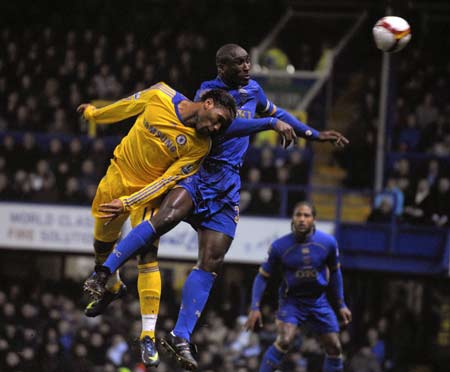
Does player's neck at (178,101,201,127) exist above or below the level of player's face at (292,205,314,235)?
above

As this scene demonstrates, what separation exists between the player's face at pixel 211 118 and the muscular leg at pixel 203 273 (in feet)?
2.93

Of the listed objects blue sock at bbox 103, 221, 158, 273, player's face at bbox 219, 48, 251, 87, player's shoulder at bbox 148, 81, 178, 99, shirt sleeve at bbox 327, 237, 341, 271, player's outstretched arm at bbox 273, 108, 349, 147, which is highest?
player's face at bbox 219, 48, 251, 87

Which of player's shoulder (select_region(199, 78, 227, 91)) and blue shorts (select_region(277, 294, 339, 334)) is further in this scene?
blue shorts (select_region(277, 294, 339, 334))

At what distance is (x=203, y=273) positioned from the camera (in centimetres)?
891

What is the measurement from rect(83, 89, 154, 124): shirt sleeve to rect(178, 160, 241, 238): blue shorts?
70 centimetres

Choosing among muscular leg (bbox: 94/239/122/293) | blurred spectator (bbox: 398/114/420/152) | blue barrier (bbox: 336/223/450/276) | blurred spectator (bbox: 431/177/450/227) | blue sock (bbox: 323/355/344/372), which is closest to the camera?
muscular leg (bbox: 94/239/122/293)

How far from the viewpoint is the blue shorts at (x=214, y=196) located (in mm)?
8898

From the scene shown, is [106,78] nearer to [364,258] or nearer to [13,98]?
[13,98]

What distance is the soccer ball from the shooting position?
10172mm

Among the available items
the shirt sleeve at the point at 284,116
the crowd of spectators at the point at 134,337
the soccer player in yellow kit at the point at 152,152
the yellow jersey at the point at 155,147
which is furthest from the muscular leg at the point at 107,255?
the crowd of spectators at the point at 134,337

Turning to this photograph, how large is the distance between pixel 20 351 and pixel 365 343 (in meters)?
5.51

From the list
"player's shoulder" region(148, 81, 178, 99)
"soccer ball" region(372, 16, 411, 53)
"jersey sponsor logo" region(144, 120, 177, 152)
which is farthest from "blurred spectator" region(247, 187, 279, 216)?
"jersey sponsor logo" region(144, 120, 177, 152)

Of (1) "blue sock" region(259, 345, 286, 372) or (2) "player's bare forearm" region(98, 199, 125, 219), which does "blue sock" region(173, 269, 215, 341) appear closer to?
(2) "player's bare forearm" region(98, 199, 125, 219)

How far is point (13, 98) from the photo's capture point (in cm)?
1994
